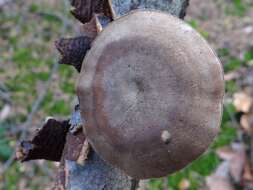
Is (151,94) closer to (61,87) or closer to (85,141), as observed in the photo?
(85,141)

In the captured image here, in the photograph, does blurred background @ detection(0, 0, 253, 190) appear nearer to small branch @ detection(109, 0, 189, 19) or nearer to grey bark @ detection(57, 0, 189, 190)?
grey bark @ detection(57, 0, 189, 190)

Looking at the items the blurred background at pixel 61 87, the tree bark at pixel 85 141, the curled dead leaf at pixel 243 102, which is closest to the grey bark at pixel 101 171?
the tree bark at pixel 85 141

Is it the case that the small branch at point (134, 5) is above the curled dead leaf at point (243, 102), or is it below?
above

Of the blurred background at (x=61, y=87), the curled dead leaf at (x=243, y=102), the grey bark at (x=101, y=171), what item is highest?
the grey bark at (x=101, y=171)

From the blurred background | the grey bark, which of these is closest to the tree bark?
the grey bark

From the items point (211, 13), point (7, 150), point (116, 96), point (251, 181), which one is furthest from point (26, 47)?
point (116, 96)

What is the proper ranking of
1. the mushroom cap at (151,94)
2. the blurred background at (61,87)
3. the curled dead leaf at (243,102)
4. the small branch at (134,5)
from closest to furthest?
the mushroom cap at (151,94)
the small branch at (134,5)
the blurred background at (61,87)
the curled dead leaf at (243,102)

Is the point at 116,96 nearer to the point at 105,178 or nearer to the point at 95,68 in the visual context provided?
the point at 95,68

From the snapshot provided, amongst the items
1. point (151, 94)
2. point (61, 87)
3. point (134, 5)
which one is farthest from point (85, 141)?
point (61, 87)

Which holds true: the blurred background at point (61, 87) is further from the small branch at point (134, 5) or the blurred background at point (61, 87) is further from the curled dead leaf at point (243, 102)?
the small branch at point (134, 5)
